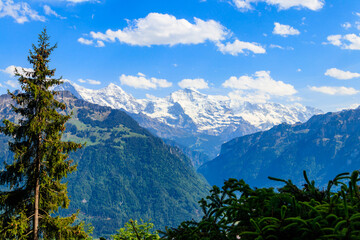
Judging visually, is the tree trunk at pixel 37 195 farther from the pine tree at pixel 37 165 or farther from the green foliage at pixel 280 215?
the green foliage at pixel 280 215

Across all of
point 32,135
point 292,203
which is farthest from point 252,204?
point 32,135

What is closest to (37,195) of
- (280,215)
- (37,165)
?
(37,165)

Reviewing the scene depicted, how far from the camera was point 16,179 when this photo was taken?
771 inches

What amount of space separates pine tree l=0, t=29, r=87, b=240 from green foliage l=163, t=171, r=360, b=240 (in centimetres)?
1880

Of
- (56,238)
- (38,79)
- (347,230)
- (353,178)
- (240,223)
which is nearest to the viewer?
(347,230)

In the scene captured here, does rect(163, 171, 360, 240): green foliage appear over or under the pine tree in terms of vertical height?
under

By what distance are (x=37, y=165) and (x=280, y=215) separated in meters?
19.7

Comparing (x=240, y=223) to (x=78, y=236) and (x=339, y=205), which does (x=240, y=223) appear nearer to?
(x=339, y=205)

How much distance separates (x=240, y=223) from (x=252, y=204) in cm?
17

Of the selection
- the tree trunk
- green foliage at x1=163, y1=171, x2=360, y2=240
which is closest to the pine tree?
the tree trunk

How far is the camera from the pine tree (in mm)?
18594

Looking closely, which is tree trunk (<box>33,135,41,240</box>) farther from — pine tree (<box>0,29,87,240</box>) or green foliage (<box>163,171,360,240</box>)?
green foliage (<box>163,171,360,240</box>)

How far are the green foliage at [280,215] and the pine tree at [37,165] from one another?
18.8 metres

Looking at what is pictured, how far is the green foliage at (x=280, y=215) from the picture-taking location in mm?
1739
